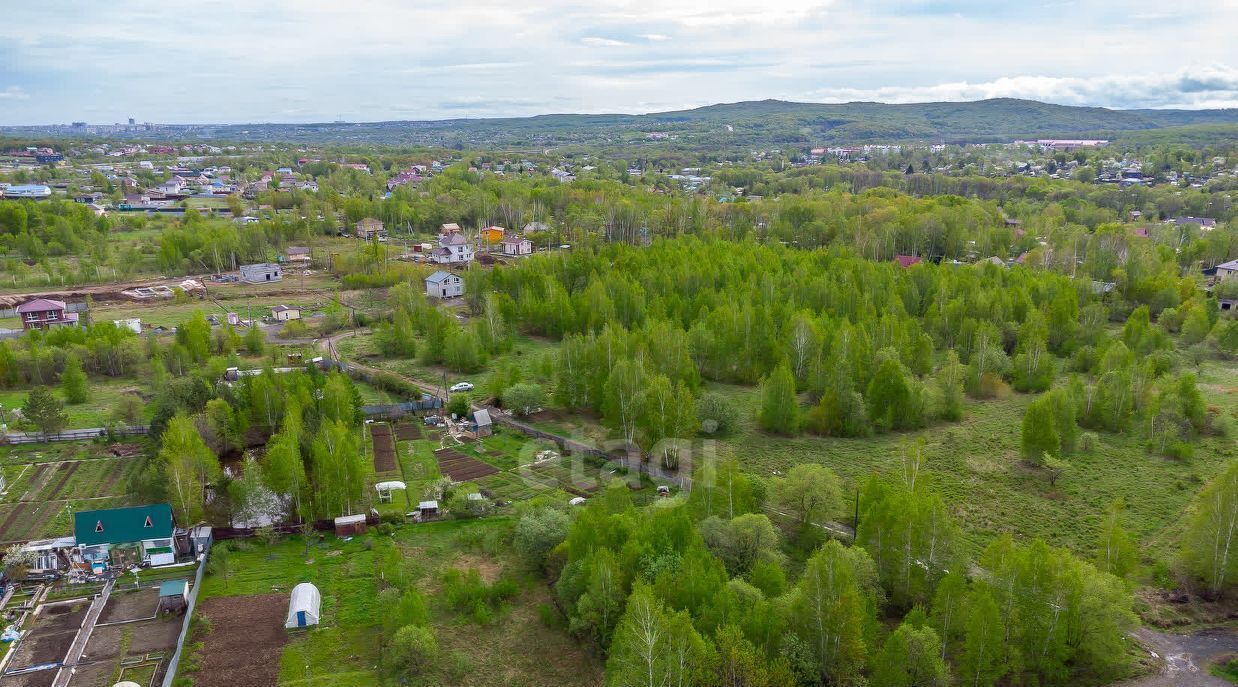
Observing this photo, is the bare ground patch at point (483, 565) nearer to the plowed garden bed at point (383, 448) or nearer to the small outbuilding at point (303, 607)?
the small outbuilding at point (303, 607)

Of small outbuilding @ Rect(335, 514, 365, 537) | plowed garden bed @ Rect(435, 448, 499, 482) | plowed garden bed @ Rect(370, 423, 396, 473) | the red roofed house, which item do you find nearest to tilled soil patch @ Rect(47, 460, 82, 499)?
plowed garden bed @ Rect(370, 423, 396, 473)

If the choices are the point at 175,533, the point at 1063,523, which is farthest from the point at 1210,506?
the point at 175,533

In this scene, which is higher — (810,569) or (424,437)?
(810,569)

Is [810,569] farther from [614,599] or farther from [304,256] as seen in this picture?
A: [304,256]

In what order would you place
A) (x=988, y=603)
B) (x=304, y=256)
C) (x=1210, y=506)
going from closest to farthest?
(x=988, y=603), (x=1210, y=506), (x=304, y=256)

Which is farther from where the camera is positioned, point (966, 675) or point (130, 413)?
point (130, 413)

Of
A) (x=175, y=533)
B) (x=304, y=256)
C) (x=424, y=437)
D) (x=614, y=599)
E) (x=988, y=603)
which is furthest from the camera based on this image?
(x=304, y=256)
